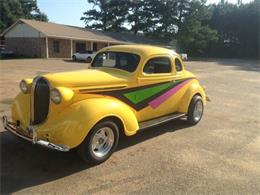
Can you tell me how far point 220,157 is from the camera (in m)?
5.79

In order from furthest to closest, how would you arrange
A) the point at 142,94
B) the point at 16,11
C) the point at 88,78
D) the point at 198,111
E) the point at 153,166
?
the point at 16,11
the point at 198,111
the point at 142,94
the point at 88,78
the point at 153,166

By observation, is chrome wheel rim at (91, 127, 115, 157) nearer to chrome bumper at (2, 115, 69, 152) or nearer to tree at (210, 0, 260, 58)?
chrome bumper at (2, 115, 69, 152)

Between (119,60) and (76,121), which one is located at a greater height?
(119,60)

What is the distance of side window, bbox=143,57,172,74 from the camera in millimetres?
6574

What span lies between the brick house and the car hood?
31.3 meters

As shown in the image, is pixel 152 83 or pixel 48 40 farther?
pixel 48 40

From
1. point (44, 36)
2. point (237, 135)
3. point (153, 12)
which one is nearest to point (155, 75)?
point (237, 135)

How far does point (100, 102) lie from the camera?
209 inches

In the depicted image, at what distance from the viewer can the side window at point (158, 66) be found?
657 cm

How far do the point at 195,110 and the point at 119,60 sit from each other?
8.23 ft

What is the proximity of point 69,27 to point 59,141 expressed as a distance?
39.4 m

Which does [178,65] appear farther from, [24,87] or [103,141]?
[24,87]

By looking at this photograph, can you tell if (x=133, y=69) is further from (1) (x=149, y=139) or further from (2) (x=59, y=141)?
(2) (x=59, y=141)

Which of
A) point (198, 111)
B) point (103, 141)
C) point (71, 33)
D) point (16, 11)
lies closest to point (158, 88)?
point (198, 111)
